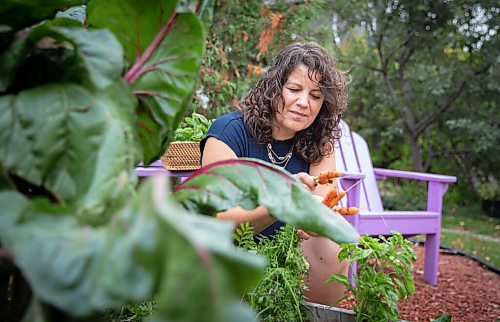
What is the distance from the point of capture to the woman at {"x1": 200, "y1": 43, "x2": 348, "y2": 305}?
2.12 metres

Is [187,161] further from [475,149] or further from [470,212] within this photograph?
[470,212]

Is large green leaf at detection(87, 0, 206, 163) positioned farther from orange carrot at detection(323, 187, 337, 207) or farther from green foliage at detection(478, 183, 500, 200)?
green foliage at detection(478, 183, 500, 200)

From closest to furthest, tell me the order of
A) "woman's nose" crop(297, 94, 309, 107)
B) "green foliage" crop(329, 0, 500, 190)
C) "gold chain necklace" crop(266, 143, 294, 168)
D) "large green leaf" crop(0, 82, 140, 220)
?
"large green leaf" crop(0, 82, 140, 220) < "woman's nose" crop(297, 94, 309, 107) < "gold chain necklace" crop(266, 143, 294, 168) < "green foliage" crop(329, 0, 500, 190)

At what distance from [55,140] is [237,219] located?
0.93 metres

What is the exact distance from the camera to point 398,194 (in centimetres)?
827

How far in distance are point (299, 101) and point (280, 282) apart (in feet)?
3.06

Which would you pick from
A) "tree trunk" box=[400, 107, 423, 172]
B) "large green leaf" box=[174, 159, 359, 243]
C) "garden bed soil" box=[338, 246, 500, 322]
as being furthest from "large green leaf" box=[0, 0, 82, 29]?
"tree trunk" box=[400, 107, 423, 172]

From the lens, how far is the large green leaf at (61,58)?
73 cm

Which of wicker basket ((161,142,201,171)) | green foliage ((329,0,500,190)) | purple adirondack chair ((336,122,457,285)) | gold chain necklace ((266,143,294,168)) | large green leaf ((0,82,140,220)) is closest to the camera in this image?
large green leaf ((0,82,140,220))

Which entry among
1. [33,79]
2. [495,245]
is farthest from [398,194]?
[33,79]

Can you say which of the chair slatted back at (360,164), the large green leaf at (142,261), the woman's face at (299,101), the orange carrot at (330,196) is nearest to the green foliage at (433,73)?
the chair slatted back at (360,164)

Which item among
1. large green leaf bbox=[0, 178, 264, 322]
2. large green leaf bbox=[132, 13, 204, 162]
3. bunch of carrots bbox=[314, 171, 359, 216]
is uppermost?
large green leaf bbox=[132, 13, 204, 162]

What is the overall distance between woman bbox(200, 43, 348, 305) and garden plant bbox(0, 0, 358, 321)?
42.7 inches

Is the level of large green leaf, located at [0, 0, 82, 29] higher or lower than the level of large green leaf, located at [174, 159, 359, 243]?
higher
